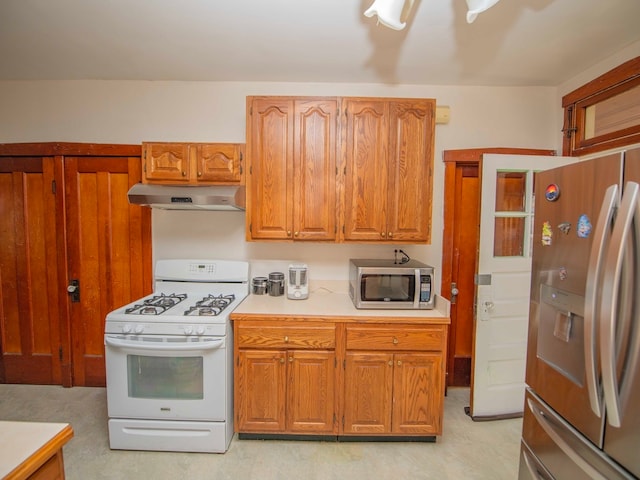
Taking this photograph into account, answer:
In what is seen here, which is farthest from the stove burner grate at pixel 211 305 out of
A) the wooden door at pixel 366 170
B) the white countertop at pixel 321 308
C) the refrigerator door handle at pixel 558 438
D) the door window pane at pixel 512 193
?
the door window pane at pixel 512 193

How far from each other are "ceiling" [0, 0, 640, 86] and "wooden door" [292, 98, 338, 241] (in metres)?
0.41

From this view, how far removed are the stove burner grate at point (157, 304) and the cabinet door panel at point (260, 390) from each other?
2.06 feet

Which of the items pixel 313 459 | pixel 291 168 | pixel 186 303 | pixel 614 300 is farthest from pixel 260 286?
pixel 614 300

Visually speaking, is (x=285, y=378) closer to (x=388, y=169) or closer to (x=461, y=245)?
(x=388, y=169)

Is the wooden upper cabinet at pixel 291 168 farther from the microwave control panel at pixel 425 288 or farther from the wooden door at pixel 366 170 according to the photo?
the microwave control panel at pixel 425 288

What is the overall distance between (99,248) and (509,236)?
3427mm

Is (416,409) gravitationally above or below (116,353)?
below

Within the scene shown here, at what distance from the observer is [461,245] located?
2453mm

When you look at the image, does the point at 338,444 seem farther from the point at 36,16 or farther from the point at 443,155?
the point at 36,16

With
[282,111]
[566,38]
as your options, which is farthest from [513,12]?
[282,111]

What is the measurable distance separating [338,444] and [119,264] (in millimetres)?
2289

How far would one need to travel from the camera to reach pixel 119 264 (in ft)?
7.95

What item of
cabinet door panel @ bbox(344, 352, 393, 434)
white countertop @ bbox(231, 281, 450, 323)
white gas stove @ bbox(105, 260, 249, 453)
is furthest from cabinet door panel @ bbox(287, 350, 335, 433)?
white gas stove @ bbox(105, 260, 249, 453)

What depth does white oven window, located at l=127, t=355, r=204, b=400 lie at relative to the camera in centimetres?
175
